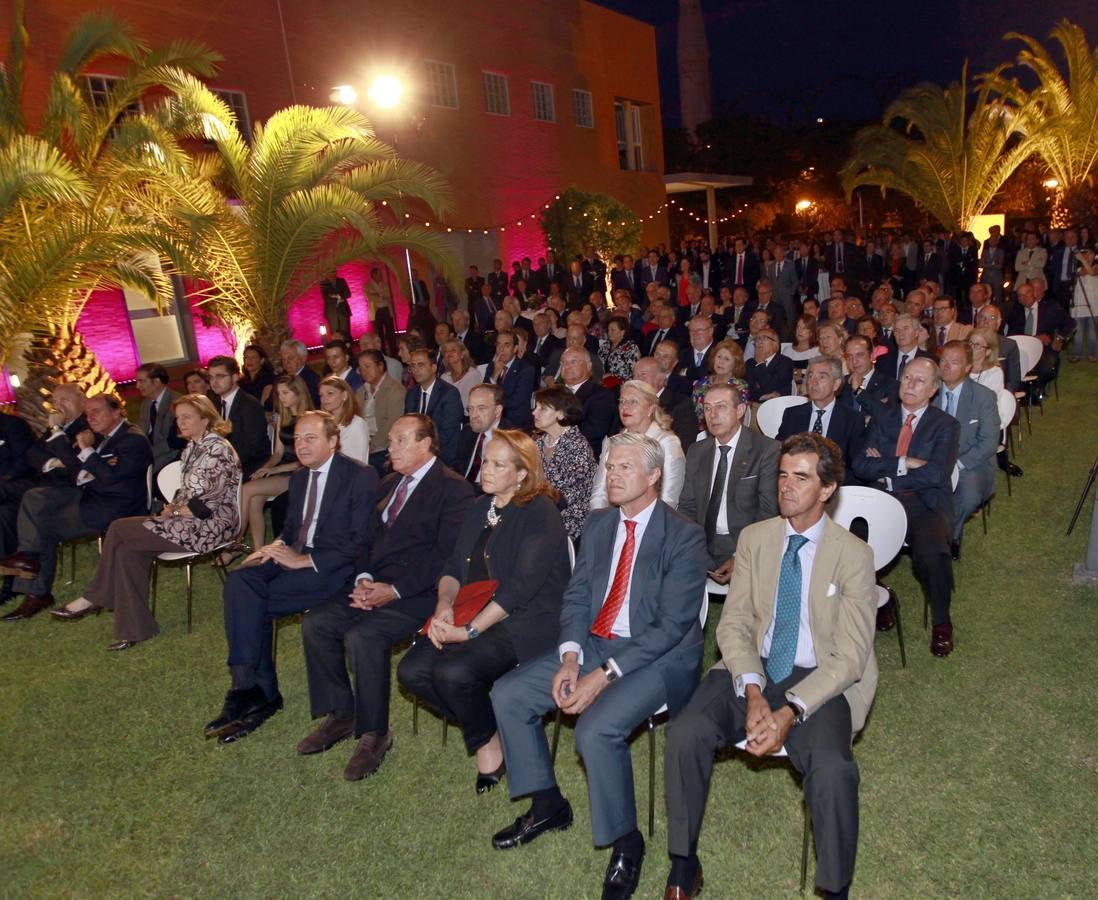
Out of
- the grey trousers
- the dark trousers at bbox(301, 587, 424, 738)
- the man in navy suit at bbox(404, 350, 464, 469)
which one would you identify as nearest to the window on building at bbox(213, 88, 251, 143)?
the man in navy suit at bbox(404, 350, 464, 469)

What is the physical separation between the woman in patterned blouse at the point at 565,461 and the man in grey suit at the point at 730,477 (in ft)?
2.15

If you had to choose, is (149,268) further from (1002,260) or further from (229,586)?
(1002,260)

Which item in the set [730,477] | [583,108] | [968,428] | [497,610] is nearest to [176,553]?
[497,610]

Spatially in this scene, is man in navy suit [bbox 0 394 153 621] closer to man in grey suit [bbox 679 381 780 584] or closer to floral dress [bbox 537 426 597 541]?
floral dress [bbox 537 426 597 541]

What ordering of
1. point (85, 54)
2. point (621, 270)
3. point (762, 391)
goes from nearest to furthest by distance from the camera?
point (762, 391) → point (85, 54) → point (621, 270)

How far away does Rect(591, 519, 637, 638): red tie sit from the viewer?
11.5ft

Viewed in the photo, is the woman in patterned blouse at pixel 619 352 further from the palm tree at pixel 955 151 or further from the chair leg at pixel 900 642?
the palm tree at pixel 955 151

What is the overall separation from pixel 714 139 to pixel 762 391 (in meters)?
39.1

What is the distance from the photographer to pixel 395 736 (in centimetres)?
423

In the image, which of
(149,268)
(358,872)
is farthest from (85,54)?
(358,872)

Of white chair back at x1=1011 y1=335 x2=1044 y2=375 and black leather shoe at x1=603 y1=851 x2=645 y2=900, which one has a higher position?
white chair back at x1=1011 y1=335 x2=1044 y2=375

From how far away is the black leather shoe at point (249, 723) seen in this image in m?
4.31

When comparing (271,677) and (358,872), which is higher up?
(271,677)

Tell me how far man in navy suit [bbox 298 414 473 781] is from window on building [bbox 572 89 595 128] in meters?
22.1
